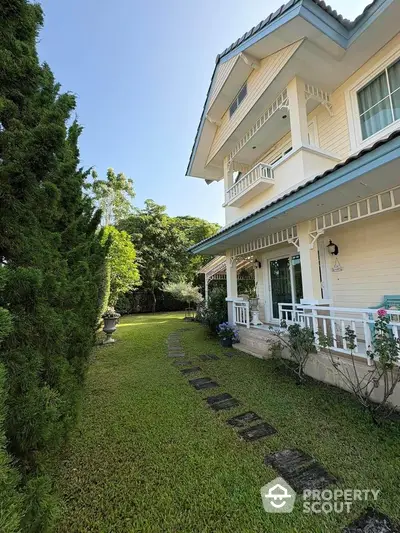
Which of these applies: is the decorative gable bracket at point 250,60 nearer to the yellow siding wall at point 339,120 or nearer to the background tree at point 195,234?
the yellow siding wall at point 339,120

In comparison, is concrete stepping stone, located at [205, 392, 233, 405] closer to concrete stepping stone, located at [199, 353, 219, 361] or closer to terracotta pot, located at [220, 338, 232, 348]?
concrete stepping stone, located at [199, 353, 219, 361]

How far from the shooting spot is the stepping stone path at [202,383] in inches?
192

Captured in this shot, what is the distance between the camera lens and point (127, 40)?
8562mm

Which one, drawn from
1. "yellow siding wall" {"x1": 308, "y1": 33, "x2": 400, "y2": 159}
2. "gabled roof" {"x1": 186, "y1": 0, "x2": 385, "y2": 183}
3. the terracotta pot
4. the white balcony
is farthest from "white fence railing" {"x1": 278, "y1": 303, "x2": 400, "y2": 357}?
"gabled roof" {"x1": 186, "y1": 0, "x2": 385, "y2": 183}

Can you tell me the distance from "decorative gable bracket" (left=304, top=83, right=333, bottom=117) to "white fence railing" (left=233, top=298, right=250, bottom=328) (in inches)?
244

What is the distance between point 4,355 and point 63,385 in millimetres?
1036

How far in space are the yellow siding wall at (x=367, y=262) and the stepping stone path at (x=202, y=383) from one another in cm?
398

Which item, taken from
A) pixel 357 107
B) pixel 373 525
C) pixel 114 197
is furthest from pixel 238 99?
pixel 114 197

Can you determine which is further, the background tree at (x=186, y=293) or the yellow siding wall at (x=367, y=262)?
the background tree at (x=186, y=293)

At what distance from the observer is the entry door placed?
793 centimetres

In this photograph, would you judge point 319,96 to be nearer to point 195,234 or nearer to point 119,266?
point 119,266

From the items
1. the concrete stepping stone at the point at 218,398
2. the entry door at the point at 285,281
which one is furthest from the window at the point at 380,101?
the concrete stepping stone at the point at 218,398

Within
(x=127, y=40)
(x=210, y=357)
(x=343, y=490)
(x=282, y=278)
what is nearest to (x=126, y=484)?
(x=343, y=490)

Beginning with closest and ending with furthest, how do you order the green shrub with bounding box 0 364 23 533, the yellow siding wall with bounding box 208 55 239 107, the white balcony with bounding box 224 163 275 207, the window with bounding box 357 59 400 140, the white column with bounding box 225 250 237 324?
the green shrub with bounding box 0 364 23 533 → the window with bounding box 357 59 400 140 → the white balcony with bounding box 224 163 275 207 → the yellow siding wall with bounding box 208 55 239 107 → the white column with bounding box 225 250 237 324
